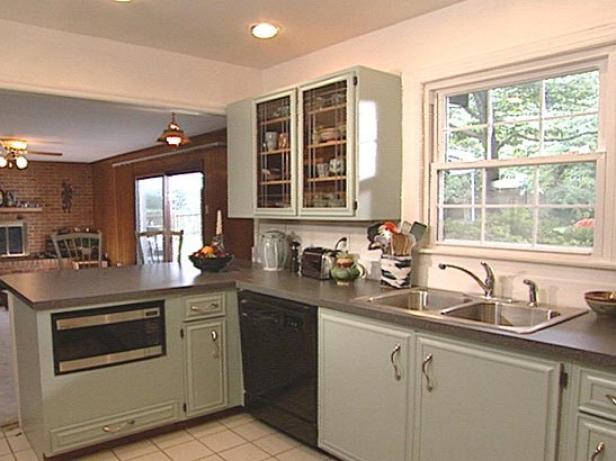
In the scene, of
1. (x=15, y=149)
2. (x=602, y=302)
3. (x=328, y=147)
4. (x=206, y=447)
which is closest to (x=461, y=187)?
(x=328, y=147)

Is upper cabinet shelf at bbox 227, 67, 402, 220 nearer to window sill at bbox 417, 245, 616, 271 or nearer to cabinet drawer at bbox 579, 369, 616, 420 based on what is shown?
window sill at bbox 417, 245, 616, 271

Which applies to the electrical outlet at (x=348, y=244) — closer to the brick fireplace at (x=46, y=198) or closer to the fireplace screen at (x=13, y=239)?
the brick fireplace at (x=46, y=198)

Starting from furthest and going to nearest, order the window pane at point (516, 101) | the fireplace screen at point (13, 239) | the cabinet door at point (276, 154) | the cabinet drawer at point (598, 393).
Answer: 1. the fireplace screen at point (13, 239)
2. the cabinet door at point (276, 154)
3. the window pane at point (516, 101)
4. the cabinet drawer at point (598, 393)

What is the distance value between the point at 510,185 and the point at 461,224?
0.34 m

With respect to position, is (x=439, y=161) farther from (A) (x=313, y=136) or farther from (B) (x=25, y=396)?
(B) (x=25, y=396)

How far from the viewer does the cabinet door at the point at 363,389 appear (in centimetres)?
215

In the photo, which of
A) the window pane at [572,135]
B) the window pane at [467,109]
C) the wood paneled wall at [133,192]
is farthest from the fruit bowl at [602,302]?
the wood paneled wall at [133,192]

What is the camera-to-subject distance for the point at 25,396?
2.74 meters

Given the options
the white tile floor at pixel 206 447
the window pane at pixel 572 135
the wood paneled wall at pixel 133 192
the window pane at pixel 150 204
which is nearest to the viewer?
the window pane at pixel 572 135

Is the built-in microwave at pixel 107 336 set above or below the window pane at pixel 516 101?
below

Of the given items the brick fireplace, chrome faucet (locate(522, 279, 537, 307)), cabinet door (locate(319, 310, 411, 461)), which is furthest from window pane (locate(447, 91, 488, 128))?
the brick fireplace

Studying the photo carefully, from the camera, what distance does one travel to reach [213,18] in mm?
2719

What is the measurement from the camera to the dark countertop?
Result: 166 centimetres

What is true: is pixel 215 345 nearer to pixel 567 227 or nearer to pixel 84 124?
pixel 567 227
